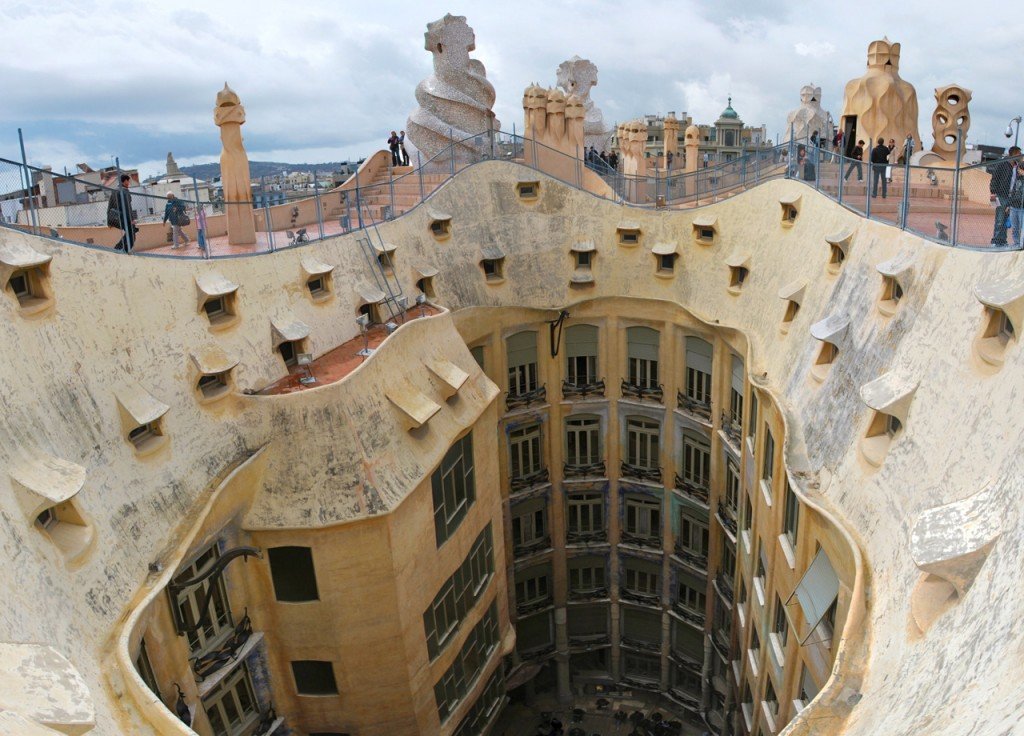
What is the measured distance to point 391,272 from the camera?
2808cm

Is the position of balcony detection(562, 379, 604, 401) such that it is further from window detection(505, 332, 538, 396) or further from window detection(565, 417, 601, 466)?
window detection(505, 332, 538, 396)

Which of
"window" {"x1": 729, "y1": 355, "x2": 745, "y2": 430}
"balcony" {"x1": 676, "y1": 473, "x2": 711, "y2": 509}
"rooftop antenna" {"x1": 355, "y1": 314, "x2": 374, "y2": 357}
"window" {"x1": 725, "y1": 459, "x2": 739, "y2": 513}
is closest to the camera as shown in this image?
"rooftop antenna" {"x1": 355, "y1": 314, "x2": 374, "y2": 357}

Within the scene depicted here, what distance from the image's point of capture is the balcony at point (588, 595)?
3791 cm

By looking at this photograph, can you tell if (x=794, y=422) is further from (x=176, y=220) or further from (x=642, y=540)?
(x=176, y=220)

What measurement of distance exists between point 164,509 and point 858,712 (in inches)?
531

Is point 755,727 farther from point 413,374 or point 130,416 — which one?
point 130,416

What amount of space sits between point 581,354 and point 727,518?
8759 millimetres

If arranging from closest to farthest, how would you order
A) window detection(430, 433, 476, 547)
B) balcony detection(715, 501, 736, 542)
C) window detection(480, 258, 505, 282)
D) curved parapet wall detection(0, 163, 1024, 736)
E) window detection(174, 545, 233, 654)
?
curved parapet wall detection(0, 163, 1024, 736) < window detection(174, 545, 233, 654) < window detection(430, 433, 476, 547) < balcony detection(715, 501, 736, 542) < window detection(480, 258, 505, 282)

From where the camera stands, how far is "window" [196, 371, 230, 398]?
20.0m

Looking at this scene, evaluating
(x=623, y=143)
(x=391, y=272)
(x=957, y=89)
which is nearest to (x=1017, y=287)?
(x=391, y=272)

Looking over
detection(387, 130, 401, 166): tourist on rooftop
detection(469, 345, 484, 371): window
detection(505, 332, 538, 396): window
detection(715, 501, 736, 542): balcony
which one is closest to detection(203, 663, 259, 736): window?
detection(469, 345, 484, 371): window

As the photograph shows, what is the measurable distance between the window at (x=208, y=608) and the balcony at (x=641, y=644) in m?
22.2

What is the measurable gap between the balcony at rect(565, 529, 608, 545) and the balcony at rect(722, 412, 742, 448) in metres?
8.93

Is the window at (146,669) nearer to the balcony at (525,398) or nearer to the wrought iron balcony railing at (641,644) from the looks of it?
the balcony at (525,398)
